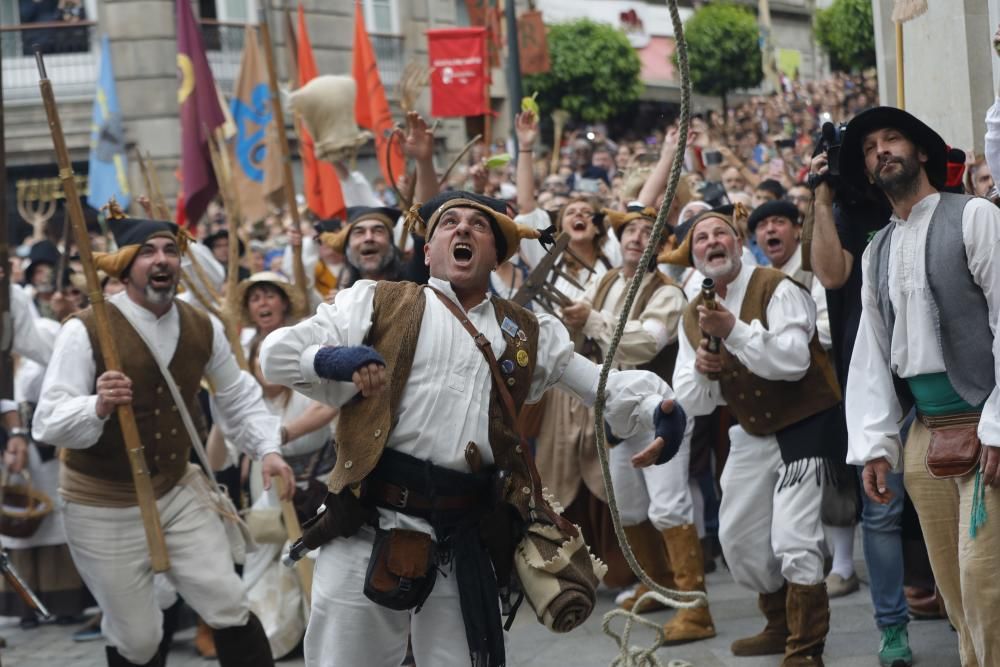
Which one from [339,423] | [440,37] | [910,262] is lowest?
[339,423]

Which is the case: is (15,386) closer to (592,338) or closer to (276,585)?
(276,585)

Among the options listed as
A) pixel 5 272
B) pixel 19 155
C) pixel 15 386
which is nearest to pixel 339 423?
pixel 5 272

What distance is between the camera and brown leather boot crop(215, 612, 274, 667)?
6188 millimetres

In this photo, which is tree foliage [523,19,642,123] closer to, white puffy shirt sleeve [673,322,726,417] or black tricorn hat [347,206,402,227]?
black tricorn hat [347,206,402,227]

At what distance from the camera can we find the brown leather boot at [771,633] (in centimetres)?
658

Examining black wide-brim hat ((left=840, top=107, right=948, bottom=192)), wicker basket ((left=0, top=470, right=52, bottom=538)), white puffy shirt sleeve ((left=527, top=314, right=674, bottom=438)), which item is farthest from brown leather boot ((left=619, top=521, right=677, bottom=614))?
wicker basket ((left=0, top=470, right=52, bottom=538))

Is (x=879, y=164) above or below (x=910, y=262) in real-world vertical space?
above

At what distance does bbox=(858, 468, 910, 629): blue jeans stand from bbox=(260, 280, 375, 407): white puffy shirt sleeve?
2.63m

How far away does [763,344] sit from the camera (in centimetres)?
606

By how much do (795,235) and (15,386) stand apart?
508 cm

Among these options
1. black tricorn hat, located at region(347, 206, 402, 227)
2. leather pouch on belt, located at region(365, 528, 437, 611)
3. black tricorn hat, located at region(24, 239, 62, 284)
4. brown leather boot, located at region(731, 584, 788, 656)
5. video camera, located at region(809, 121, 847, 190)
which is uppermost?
video camera, located at region(809, 121, 847, 190)

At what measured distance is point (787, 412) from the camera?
628 centimetres

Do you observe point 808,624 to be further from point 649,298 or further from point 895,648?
point 649,298

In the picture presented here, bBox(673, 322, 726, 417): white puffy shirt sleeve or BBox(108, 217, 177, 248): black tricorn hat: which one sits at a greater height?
BBox(108, 217, 177, 248): black tricorn hat
